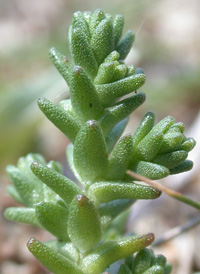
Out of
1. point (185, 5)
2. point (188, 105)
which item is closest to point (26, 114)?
point (188, 105)

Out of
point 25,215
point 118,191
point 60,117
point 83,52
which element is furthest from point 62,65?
point 25,215

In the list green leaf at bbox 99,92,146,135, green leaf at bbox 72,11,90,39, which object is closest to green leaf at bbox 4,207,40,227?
green leaf at bbox 99,92,146,135

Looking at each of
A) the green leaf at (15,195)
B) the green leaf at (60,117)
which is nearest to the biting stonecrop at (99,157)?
the green leaf at (60,117)

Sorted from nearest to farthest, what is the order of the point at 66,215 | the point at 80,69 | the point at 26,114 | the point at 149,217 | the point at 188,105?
the point at 80,69, the point at 66,215, the point at 149,217, the point at 26,114, the point at 188,105

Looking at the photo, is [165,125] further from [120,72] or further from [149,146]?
[120,72]

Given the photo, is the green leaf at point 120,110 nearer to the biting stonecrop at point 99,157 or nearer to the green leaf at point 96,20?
the biting stonecrop at point 99,157

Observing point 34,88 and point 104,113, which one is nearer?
point 104,113

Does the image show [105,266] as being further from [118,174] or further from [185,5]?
[185,5]

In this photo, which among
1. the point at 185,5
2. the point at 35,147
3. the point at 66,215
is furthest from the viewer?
the point at 185,5
